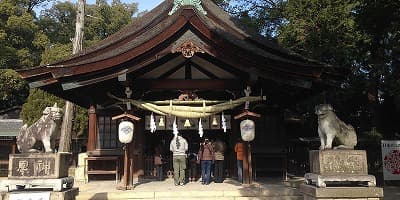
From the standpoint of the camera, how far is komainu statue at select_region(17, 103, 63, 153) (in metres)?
8.41

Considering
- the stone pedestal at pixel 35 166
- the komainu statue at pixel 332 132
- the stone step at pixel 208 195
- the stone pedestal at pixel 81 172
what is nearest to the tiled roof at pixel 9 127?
the stone pedestal at pixel 81 172

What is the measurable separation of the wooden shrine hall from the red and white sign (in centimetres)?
347

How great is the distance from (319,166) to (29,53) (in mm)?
26554

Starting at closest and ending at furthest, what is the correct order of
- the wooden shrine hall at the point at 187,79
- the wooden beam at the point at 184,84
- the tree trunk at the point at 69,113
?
the wooden shrine hall at the point at 187,79 → the wooden beam at the point at 184,84 → the tree trunk at the point at 69,113

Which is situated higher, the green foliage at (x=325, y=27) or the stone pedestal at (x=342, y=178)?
the green foliage at (x=325, y=27)

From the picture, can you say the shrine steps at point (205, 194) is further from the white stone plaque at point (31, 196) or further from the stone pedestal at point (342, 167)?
the white stone plaque at point (31, 196)

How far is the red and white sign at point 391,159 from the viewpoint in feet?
44.9

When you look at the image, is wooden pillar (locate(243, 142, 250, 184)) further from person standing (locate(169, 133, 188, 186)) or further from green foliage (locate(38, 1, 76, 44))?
green foliage (locate(38, 1, 76, 44))

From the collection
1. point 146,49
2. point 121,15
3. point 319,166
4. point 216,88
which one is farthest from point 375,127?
point 121,15

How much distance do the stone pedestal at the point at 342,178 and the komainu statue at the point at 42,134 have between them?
5.69 meters

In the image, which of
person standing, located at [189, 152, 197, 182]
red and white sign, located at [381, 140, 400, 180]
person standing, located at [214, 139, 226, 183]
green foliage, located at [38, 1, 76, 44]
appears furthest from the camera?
green foliage, located at [38, 1, 76, 44]

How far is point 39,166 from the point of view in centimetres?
818

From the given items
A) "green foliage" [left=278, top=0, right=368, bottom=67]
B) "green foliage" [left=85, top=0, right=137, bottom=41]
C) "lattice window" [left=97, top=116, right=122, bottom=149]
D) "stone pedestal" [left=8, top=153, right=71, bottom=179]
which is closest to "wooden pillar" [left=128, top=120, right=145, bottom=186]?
"lattice window" [left=97, top=116, right=122, bottom=149]

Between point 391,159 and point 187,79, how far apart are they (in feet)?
25.7
